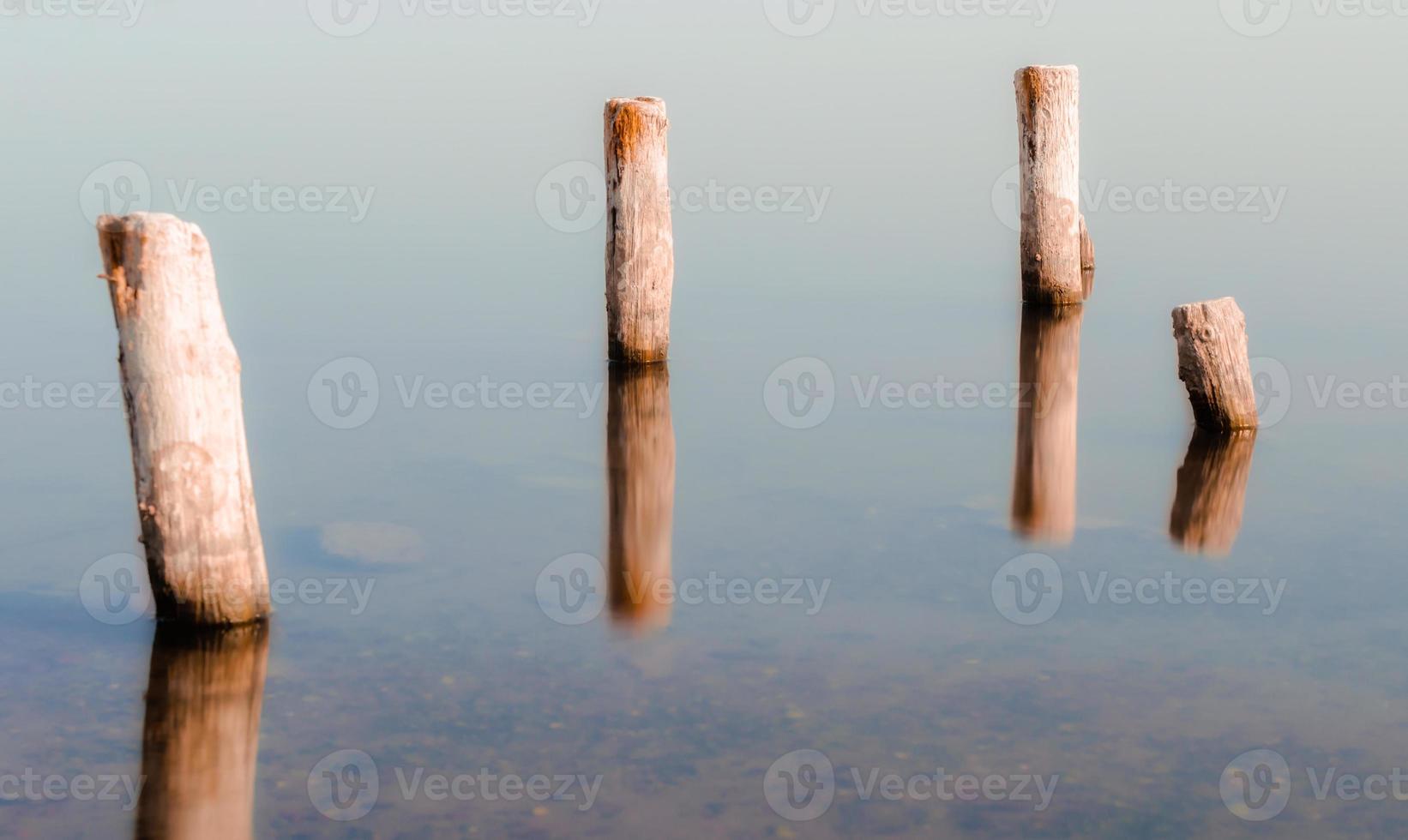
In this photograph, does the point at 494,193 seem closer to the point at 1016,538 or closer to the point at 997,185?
the point at 997,185

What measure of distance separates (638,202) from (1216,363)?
4213 millimetres

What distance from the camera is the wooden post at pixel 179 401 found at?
728 cm

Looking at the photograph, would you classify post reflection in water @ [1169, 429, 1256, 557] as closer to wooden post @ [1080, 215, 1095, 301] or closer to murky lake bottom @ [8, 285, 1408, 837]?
murky lake bottom @ [8, 285, 1408, 837]

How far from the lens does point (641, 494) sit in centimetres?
1068

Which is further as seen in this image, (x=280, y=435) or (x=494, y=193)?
(x=494, y=193)

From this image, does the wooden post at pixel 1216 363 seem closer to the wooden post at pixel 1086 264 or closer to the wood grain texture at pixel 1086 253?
the wooden post at pixel 1086 264

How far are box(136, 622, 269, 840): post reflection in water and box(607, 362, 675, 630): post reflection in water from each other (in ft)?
6.24

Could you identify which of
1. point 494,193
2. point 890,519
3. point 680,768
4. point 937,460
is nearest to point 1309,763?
point 680,768

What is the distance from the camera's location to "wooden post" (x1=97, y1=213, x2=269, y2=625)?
728 cm

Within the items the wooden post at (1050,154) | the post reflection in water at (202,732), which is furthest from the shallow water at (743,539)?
the wooden post at (1050,154)

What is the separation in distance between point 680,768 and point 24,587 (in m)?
4.20

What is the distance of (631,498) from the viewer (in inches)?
416

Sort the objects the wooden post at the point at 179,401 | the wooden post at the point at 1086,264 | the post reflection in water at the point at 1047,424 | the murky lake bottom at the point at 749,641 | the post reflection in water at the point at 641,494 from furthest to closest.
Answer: the wooden post at the point at 1086,264, the post reflection in water at the point at 1047,424, the post reflection in water at the point at 641,494, the wooden post at the point at 179,401, the murky lake bottom at the point at 749,641

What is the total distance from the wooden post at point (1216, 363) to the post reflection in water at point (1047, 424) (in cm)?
97
